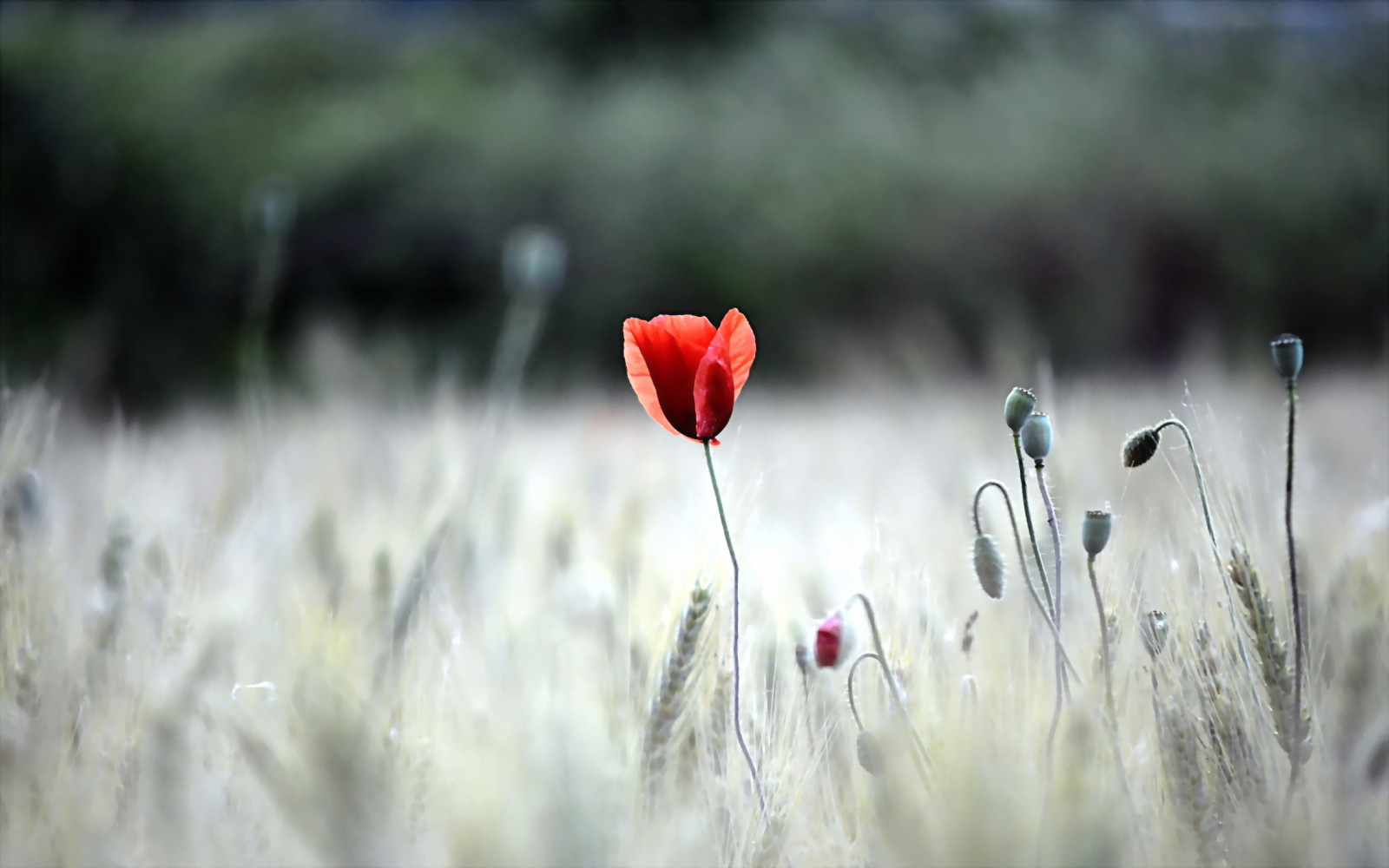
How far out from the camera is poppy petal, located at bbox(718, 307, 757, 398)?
0.37 meters

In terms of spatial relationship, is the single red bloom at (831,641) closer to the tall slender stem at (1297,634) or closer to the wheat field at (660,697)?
the wheat field at (660,697)

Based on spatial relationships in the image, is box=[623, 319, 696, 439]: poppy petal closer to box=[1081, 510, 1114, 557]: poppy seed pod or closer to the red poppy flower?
the red poppy flower

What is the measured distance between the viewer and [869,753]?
12.8 inches

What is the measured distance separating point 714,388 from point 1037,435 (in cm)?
12

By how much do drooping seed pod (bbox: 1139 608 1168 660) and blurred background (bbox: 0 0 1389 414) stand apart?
2165mm

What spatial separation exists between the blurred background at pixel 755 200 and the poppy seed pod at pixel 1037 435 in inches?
86.5

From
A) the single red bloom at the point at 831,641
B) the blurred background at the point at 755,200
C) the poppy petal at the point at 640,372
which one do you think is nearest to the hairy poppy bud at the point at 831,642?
the single red bloom at the point at 831,641

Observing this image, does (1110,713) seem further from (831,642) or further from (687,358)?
(687,358)

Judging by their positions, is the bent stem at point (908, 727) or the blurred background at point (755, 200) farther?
the blurred background at point (755, 200)

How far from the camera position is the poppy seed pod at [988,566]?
359mm

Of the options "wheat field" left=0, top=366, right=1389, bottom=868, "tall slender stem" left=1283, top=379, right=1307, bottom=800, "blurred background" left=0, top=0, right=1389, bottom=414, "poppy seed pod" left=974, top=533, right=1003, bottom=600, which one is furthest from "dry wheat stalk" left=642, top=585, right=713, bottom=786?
"blurred background" left=0, top=0, right=1389, bottom=414

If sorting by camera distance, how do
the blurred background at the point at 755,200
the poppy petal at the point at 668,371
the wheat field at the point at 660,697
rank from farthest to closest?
the blurred background at the point at 755,200
the poppy petal at the point at 668,371
the wheat field at the point at 660,697

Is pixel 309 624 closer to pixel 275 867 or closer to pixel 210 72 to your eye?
pixel 275 867

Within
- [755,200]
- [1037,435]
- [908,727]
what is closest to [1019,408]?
[1037,435]
